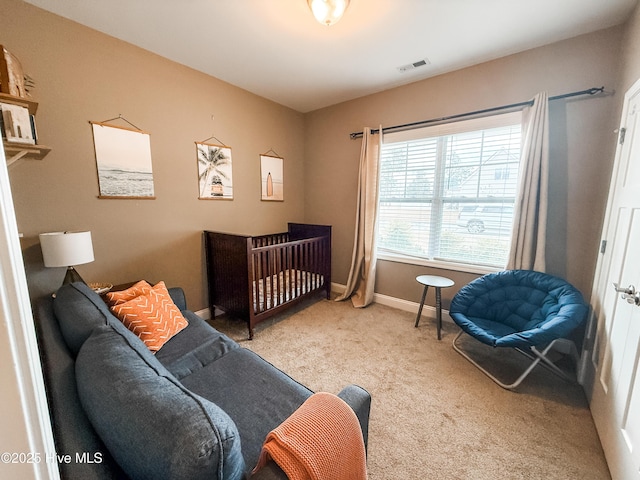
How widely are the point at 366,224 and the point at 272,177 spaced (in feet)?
4.40

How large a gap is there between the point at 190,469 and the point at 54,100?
97.4 inches

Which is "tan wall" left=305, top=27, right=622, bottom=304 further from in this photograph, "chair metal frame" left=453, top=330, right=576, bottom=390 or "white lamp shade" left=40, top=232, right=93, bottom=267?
"white lamp shade" left=40, top=232, right=93, bottom=267

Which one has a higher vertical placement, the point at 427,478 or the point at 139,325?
the point at 139,325

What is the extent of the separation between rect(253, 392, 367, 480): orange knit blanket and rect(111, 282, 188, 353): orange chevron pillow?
3.83 feet

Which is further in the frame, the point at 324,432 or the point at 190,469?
the point at 324,432

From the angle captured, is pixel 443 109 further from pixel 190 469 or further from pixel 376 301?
pixel 190 469

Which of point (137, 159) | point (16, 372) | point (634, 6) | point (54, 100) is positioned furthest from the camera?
point (137, 159)

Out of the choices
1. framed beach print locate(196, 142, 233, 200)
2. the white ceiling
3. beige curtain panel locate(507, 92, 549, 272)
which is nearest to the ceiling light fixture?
the white ceiling

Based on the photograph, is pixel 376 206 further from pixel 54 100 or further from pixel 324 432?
pixel 54 100

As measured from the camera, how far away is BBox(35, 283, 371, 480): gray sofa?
550 millimetres

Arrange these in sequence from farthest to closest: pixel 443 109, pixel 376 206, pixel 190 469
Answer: pixel 376 206 → pixel 443 109 → pixel 190 469

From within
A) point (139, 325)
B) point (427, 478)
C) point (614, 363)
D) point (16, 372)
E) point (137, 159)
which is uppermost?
point (137, 159)

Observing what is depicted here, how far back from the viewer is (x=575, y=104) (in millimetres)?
1951

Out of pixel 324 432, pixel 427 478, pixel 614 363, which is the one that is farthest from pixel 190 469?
pixel 614 363
